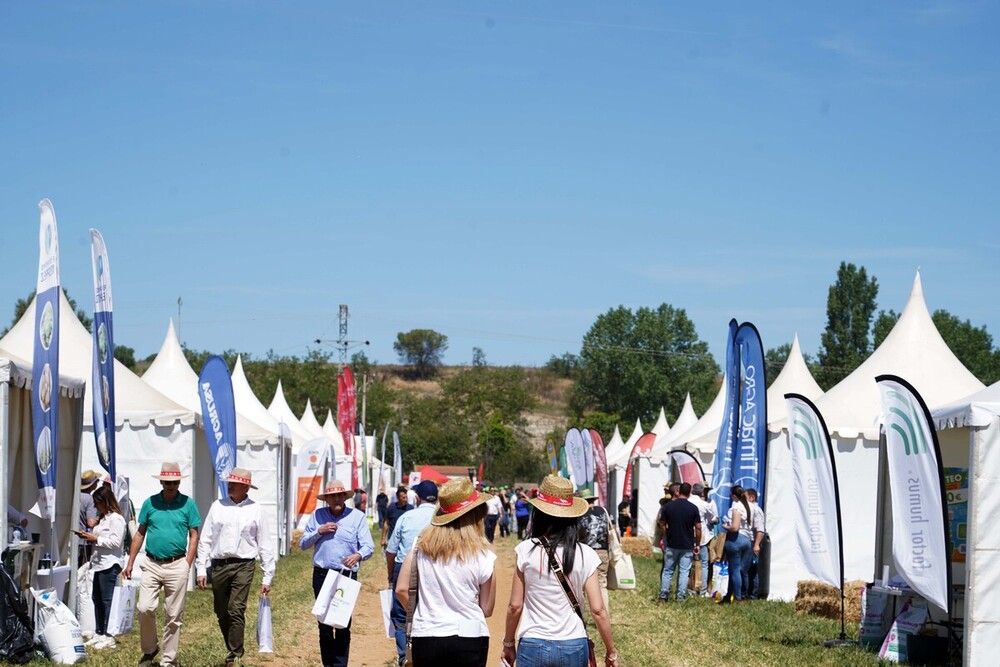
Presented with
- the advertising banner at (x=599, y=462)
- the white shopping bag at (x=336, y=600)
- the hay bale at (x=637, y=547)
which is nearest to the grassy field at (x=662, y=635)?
the white shopping bag at (x=336, y=600)

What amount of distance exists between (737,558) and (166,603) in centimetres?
917

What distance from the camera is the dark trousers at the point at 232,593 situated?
9703mm

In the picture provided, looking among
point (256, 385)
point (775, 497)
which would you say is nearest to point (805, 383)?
point (775, 497)

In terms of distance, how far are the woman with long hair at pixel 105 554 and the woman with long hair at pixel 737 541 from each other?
7890 millimetres

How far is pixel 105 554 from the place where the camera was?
11688 mm

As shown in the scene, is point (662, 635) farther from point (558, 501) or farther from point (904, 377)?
point (904, 377)

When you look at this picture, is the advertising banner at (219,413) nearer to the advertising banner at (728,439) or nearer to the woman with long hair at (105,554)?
the woman with long hair at (105,554)

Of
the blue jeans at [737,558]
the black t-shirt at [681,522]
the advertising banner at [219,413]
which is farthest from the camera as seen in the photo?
the blue jeans at [737,558]

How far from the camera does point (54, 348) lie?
1050 centimetres

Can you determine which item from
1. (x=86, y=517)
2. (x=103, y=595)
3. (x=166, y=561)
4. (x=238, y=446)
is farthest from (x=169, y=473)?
(x=238, y=446)

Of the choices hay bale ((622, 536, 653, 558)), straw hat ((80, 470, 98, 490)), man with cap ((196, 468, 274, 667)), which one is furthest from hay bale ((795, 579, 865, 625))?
hay bale ((622, 536, 653, 558))

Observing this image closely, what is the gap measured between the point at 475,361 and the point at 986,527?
6029 inches

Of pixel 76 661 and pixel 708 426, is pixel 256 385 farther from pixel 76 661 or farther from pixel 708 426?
pixel 76 661

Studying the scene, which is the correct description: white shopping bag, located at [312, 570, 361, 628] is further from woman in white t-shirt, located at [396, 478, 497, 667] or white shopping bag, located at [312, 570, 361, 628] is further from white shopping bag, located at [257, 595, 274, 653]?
woman in white t-shirt, located at [396, 478, 497, 667]
